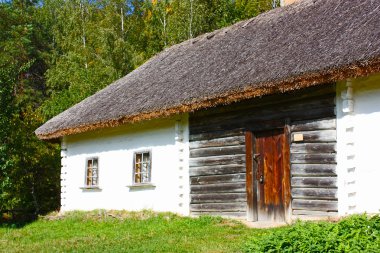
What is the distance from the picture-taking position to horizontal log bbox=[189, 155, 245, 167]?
11.7m

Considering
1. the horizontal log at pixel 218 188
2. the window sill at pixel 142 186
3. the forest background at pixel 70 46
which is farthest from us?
the forest background at pixel 70 46

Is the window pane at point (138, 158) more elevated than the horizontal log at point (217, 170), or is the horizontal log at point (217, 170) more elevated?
the window pane at point (138, 158)

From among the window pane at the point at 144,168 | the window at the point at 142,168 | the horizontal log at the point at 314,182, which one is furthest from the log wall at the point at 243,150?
the window pane at the point at 144,168

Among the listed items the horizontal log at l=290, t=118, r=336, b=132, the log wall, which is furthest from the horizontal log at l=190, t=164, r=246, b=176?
the horizontal log at l=290, t=118, r=336, b=132

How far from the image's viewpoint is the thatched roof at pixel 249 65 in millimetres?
9594

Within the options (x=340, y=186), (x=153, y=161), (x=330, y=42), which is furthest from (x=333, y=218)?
(x=153, y=161)

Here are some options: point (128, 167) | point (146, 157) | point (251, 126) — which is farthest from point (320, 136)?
point (128, 167)

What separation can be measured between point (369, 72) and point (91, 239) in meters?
5.68

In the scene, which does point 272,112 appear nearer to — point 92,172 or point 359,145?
point 359,145

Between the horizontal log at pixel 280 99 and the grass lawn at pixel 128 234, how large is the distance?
236 cm

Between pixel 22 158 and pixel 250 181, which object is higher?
pixel 22 158

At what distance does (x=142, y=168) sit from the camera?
14328 mm

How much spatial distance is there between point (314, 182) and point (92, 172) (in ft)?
25.9

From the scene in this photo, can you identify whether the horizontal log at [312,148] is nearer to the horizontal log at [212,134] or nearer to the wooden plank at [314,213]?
the wooden plank at [314,213]
